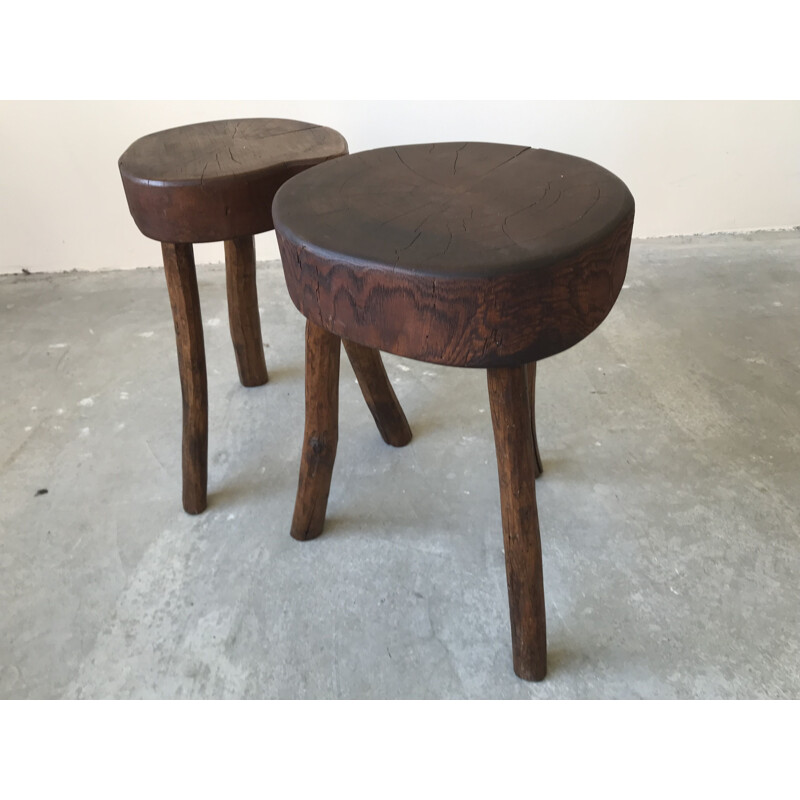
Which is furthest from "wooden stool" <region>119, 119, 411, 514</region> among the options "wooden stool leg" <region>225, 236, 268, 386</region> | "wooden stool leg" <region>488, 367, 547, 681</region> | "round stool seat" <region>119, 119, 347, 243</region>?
"wooden stool leg" <region>488, 367, 547, 681</region>

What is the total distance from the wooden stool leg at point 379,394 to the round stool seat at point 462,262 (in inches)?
17.4

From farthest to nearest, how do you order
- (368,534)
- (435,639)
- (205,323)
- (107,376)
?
(205,323) < (107,376) < (368,534) < (435,639)

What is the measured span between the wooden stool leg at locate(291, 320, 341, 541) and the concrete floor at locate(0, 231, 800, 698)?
0.06 metres

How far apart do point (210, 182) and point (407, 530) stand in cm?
69

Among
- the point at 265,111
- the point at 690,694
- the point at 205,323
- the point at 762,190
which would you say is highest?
the point at 265,111

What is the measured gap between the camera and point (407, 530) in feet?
4.29

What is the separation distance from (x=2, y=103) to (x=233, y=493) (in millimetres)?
1657

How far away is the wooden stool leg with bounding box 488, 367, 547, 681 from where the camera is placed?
34.5 inches

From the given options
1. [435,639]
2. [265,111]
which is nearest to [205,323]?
[265,111]

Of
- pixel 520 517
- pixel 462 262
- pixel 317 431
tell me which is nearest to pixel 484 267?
pixel 462 262

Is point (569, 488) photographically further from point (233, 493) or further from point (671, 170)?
point (671, 170)

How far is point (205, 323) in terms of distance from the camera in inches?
82.7

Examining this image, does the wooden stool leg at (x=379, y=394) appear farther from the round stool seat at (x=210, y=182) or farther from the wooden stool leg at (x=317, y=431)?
the round stool seat at (x=210, y=182)

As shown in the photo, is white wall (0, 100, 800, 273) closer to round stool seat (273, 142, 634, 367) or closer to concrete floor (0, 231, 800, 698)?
concrete floor (0, 231, 800, 698)
